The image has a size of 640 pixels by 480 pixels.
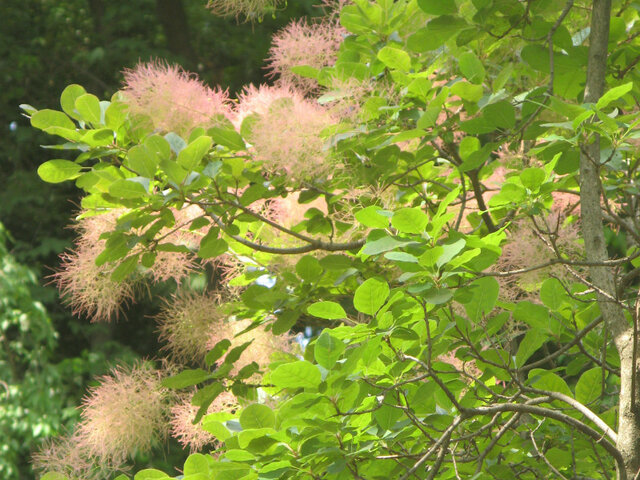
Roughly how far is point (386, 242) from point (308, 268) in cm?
70

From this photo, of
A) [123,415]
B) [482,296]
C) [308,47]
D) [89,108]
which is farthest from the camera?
[123,415]

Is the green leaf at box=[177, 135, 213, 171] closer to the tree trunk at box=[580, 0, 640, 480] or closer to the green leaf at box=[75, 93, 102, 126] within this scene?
the green leaf at box=[75, 93, 102, 126]

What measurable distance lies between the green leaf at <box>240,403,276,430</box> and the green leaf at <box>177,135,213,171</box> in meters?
0.45

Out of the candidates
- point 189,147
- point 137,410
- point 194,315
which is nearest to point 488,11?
point 189,147

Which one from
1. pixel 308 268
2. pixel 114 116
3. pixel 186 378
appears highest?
pixel 114 116

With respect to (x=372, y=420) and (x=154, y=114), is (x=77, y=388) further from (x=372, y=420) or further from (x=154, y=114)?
(x=372, y=420)

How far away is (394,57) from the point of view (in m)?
1.56

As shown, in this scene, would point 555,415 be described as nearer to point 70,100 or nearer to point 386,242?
point 386,242

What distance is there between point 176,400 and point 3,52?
15.3 ft

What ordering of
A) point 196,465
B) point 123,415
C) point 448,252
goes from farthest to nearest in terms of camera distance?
1. point 123,415
2. point 196,465
3. point 448,252

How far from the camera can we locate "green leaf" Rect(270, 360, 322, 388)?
1104 mm

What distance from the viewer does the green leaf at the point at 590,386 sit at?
150cm

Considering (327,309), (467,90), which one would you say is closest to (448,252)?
(327,309)

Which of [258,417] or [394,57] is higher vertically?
[394,57]
